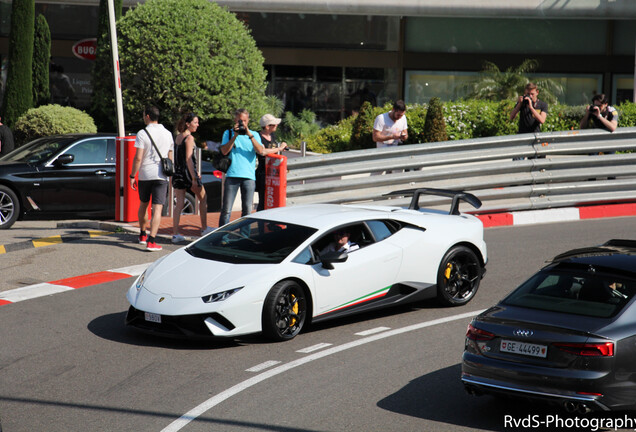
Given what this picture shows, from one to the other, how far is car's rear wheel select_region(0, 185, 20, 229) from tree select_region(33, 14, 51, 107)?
403 inches

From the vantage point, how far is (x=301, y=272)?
8.62m

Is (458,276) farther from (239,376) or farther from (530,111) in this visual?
(530,111)

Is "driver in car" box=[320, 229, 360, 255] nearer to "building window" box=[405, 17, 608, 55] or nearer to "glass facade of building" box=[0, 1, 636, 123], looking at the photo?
"glass facade of building" box=[0, 1, 636, 123]

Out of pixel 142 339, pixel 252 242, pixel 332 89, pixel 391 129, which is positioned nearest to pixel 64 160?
pixel 391 129

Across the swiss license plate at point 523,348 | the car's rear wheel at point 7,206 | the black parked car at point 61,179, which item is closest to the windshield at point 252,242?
the swiss license plate at point 523,348

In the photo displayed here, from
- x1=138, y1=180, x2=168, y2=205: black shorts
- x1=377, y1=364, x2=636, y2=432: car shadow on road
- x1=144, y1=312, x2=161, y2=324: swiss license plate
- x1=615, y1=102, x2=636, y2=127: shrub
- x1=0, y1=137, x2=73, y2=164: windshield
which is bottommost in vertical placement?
x1=377, y1=364, x2=636, y2=432: car shadow on road

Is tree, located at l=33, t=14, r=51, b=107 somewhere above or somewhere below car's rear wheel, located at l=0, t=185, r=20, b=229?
above

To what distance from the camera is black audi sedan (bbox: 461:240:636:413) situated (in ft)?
19.0

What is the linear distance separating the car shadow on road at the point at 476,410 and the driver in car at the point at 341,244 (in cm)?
212

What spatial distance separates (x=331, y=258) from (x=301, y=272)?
15.1 inches

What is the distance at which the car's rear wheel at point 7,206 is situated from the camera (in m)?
14.9

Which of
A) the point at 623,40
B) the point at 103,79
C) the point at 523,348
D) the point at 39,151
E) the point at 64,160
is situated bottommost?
the point at 523,348

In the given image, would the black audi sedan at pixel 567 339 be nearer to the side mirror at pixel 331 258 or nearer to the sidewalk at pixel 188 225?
the side mirror at pixel 331 258

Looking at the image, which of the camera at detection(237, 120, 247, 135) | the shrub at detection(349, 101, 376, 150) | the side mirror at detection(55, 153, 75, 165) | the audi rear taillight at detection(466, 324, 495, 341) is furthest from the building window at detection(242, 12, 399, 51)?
the audi rear taillight at detection(466, 324, 495, 341)
